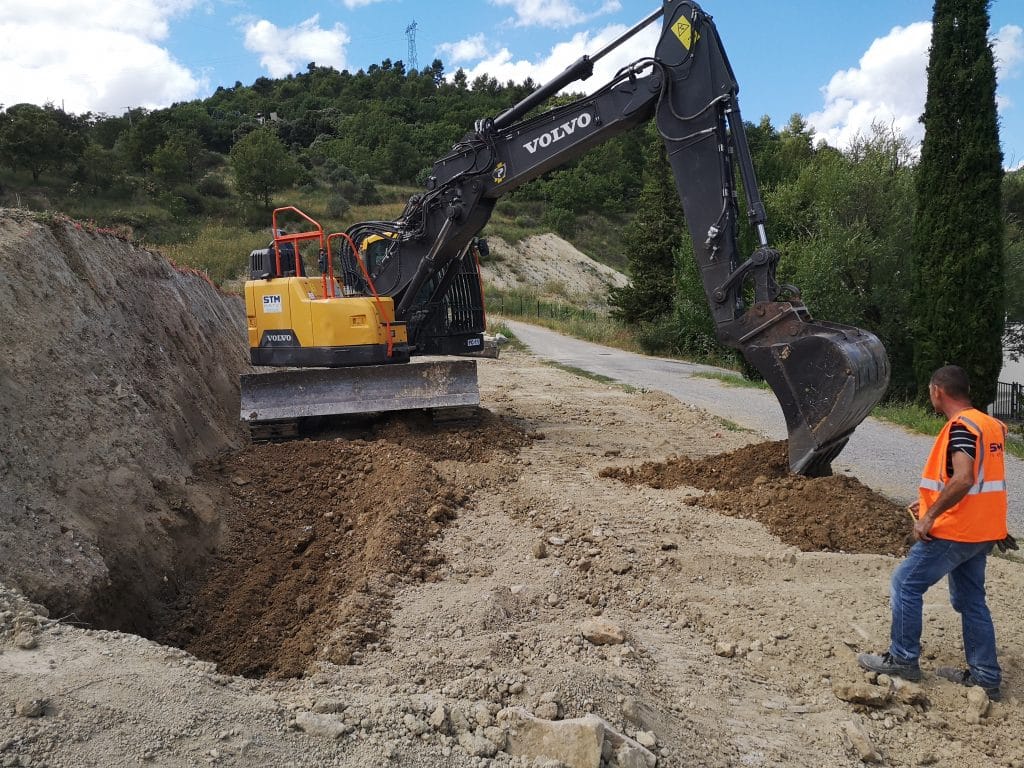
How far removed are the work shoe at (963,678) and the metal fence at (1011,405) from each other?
53.7 ft

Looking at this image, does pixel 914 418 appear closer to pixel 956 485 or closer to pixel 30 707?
pixel 956 485

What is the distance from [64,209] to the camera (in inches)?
1484

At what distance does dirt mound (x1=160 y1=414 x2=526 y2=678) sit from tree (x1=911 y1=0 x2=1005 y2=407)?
422 inches

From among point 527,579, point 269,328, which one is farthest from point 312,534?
point 269,328

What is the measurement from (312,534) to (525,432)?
165 inches

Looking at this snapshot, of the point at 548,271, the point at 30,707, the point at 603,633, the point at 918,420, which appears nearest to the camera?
the point at 30,707

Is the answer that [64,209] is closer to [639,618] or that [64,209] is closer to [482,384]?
[482,384]

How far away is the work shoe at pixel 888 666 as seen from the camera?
157 inches

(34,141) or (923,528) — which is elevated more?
Result: (34,141)

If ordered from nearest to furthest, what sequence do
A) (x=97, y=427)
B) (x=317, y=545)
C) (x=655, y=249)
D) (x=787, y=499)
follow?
(x=317, y=545), (x=97, y=427), (x=787, y=499), (x=655, y=249)

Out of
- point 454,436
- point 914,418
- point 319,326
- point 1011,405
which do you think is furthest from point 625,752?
point 1011,405

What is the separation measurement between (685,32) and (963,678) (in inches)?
242

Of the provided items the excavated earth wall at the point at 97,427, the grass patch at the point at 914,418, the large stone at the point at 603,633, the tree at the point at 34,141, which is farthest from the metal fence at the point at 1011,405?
the tree at the point at 34,141

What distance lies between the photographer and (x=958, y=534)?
3.77m
